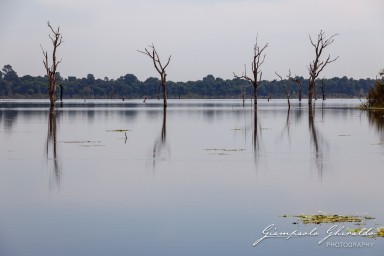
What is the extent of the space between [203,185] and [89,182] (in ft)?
9.93

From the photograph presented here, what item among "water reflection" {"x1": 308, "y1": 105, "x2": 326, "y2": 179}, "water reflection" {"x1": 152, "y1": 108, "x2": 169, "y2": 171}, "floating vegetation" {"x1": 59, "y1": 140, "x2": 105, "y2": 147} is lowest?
"water reflection" {"x1": 308, "y1": 105, "x2": 326, "y2": 179}

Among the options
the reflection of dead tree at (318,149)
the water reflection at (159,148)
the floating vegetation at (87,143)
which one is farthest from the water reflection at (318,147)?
the floating vegetation at (87,143)

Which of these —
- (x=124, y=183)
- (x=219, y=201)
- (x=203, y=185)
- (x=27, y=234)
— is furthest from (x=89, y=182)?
(x=27, y=234)

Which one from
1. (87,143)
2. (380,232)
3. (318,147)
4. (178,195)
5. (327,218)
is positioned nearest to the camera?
(380,232)

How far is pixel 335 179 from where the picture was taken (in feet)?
65.1

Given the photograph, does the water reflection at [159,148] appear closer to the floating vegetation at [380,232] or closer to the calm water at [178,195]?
the calm water at [178,195]

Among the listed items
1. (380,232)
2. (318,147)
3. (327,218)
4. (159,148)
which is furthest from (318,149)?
(380,232)

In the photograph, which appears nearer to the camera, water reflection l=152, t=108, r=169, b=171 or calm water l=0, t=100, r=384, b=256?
calm water l=0, t=100, r=384, b=256

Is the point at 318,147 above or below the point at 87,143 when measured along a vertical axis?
below

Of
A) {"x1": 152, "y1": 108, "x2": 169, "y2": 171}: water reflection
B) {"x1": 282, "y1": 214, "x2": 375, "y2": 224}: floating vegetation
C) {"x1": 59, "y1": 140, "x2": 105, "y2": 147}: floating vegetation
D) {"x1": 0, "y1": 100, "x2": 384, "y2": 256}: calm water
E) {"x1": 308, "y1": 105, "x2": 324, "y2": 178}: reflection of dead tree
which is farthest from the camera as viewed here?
{"x1": 59, "y1": 140, "x2": 105, "y2": 147}: floating vegetation

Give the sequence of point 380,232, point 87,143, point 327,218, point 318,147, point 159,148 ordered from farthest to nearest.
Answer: point 87,143 < point 318,147 < point 159,148 < point 327,218 < point 380,232

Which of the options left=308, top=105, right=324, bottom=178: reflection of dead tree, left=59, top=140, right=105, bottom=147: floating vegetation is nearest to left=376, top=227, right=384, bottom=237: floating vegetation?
left=308, top=105, right=324, bottom=178: reflection of dead tree

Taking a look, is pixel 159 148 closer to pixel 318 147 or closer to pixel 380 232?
pixel 318 147

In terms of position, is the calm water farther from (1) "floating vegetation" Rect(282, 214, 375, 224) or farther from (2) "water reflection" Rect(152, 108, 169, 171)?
(1) "floating vegetation" Rect(282, 214, 375, 224)
